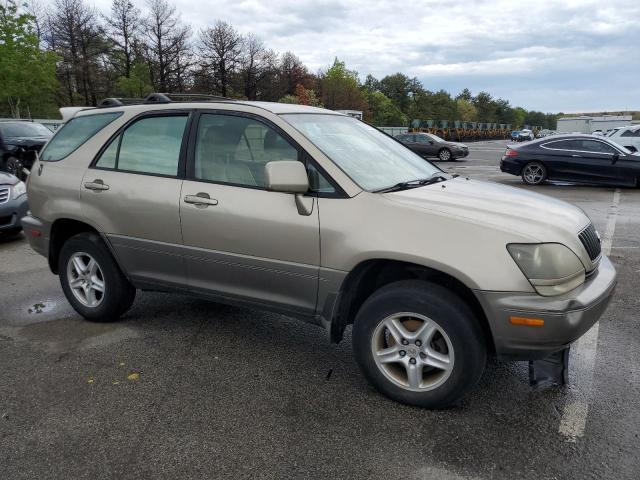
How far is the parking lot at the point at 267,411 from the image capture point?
254 centimetres

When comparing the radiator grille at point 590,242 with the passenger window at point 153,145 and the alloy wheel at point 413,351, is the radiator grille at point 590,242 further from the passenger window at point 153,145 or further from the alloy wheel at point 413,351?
the passenger window at point 153,145

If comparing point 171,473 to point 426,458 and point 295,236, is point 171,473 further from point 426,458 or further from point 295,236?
point 295,236

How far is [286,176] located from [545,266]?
58.6 inches

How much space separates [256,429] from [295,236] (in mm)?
1130

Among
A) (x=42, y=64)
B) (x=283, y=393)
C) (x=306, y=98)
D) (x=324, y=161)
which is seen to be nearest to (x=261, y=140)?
(x=324, y=161)

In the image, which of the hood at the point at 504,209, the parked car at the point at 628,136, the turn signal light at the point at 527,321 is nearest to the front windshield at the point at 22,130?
the hood at the point at 504,209

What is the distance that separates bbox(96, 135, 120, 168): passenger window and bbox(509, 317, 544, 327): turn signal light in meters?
3.12

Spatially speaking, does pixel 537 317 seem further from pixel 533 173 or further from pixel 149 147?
pixel 533 173

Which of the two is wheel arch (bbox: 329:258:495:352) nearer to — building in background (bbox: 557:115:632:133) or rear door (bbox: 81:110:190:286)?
rear door (bbox: 81:110:190:286)

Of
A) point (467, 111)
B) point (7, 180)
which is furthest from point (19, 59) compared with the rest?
point (467, 111)

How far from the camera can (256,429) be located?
9.28ft

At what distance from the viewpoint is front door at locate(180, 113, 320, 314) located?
3211 mm

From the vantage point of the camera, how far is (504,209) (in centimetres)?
299

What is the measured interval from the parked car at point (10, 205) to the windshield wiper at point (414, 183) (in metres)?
6.13
